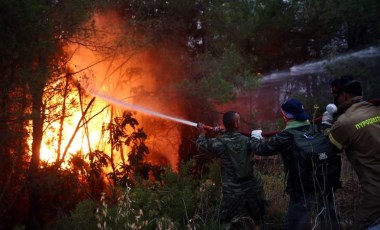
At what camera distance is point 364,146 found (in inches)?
137

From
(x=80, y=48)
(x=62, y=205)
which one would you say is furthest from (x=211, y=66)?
(x=62, y=205)

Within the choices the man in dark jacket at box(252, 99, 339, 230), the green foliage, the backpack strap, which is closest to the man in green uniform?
the man in dark jacket at box(252, 99, 339, 230)

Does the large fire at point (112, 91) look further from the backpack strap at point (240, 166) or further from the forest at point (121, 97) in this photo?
the backpack strap at point (240, 166)

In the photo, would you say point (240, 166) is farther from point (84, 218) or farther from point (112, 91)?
point (112, 91)

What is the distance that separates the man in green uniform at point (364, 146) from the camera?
3.44 metres

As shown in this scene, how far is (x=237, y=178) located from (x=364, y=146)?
1584 millimetres

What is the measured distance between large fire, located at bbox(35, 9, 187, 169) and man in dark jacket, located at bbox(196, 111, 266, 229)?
5.59 metres

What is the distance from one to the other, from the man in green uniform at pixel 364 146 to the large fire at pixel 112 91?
699 cm

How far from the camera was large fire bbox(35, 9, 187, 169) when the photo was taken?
9.93 metres

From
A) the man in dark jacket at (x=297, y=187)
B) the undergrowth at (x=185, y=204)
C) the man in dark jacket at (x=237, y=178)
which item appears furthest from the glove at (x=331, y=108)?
the undergrowth at (x=185, y=204)

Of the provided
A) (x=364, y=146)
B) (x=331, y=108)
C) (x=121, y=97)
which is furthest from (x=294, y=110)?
(x=121, y=97)

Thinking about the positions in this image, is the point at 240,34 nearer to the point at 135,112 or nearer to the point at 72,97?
the point at 135,112

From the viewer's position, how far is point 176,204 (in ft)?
17.2

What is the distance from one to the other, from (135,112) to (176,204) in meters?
5.74
